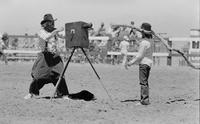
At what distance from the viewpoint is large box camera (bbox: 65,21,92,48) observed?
11.2 m

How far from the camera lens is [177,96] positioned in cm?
1361

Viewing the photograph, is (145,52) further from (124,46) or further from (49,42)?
(124,46)

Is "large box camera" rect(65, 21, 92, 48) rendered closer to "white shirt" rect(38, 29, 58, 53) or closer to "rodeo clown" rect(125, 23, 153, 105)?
"white shirt" rect(38, 29, 58, 53)

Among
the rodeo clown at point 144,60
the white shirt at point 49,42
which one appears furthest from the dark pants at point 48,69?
the rodeo clown at point 144,60

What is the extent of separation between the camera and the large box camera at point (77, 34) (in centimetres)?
1120

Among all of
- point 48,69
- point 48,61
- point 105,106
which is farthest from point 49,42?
point 105,106

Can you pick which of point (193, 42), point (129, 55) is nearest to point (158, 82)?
point (129, 55)

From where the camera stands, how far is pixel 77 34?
36.7 ft

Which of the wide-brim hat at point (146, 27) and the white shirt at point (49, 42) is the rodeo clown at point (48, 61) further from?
the wide-brim hat at point (146, 27)

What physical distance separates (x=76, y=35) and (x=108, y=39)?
1664cm

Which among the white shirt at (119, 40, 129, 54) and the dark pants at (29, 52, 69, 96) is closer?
the dark pants at (29, 52, 69, 96)

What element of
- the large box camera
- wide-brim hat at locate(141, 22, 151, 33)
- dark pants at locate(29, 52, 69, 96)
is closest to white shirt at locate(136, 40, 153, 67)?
wide-brim hat at locate(141, 22, 151, 33)

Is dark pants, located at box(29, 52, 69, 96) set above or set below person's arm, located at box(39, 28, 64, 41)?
below

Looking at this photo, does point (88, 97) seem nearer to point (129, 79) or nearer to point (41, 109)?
point (41, 109)
